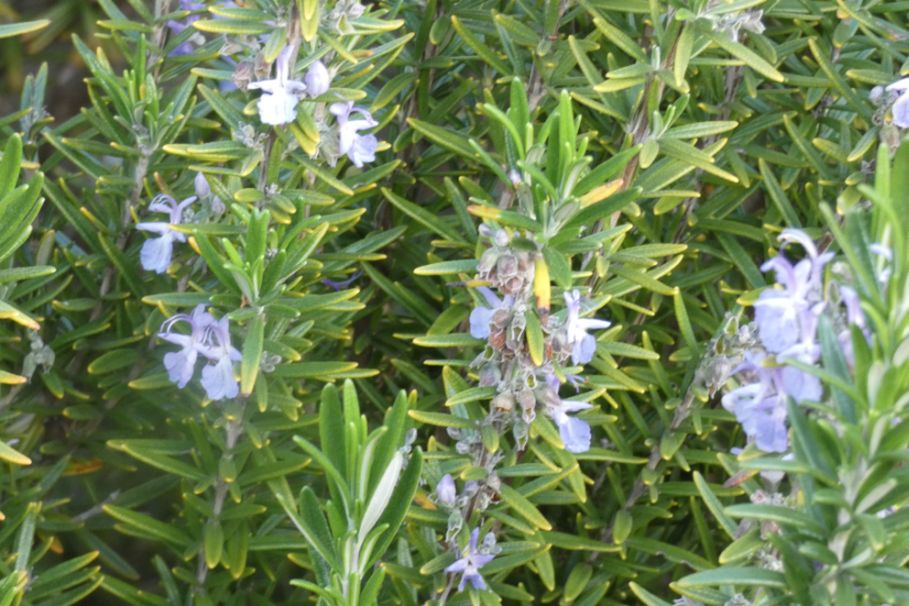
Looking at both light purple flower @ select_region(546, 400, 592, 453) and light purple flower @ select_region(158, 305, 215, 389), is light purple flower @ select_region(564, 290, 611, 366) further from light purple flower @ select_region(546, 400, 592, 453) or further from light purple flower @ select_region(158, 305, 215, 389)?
light purple flower @ select_region(158, 305, 215, 389)

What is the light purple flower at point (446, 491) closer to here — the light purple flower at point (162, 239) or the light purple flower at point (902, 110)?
the light purple flower at point (162, 239)

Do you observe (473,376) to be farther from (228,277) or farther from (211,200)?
(211,200)

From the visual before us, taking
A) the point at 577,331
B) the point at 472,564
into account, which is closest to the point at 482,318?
the point at 577,331

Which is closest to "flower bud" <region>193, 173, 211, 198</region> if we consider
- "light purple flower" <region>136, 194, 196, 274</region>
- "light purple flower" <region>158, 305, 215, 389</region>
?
"light purple flower" <region>136, 194, 196, 274</region>

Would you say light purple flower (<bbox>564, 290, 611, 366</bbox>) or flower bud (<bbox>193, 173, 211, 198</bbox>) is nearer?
light purple flower (<bbox>564, 290, 611, 366</bbox>)

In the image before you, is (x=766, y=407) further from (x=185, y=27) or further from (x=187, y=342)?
(x=185, y=27)

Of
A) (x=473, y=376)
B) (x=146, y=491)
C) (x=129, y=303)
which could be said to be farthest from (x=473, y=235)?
(x=146, y=491)
